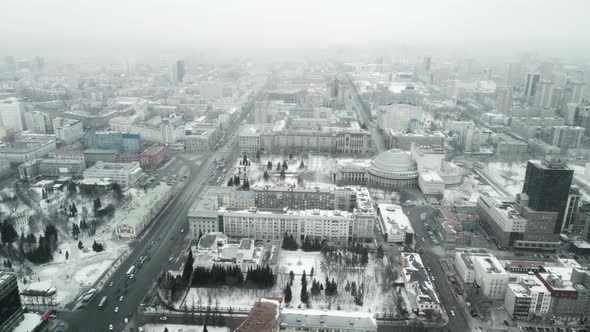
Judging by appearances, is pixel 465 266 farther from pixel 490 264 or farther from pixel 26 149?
pixel 26 149

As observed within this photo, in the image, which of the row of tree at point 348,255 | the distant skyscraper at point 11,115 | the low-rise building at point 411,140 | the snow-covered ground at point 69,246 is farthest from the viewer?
the distant skyscraper at point 11,115

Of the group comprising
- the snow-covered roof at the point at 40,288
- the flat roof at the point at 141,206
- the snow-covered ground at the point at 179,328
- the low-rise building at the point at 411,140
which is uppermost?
the low-rise building at the point at 411,140

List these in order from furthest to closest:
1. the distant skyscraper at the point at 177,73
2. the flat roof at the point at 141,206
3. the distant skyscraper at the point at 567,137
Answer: the distant skyscraper at the point at 177,73, the distant skyscraper at the point at 567,137, the flat roof at the point at 141,206

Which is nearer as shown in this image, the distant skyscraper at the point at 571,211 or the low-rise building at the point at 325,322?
the low-rise building at the point at 325,322

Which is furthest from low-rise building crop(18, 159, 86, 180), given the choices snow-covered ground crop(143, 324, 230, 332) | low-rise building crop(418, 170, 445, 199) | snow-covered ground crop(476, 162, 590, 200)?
snow-covered ground crop(476, 162, 590, 200)

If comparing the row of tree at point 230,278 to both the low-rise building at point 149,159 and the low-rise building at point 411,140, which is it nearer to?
the low-rise building at point 149,159

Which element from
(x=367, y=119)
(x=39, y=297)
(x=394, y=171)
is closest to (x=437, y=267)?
(x=394, y=171)

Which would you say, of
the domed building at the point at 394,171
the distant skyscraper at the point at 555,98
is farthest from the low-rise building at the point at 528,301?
the distant skyscraper at the point at 555,98
